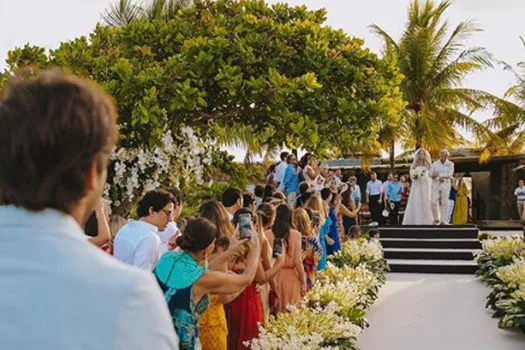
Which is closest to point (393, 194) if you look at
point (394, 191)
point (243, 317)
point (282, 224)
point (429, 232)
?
point (394, 191)

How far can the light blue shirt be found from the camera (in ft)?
74.1

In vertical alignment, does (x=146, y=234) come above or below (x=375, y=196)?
below

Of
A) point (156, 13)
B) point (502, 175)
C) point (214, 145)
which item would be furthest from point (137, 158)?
point (502, 175)

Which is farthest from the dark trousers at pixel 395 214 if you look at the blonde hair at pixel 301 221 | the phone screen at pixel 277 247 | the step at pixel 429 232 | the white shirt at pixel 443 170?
the phone screen at pixel 277 247

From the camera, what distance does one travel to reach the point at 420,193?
1956 cm

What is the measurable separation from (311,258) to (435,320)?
221 cm

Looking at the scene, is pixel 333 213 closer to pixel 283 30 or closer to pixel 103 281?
pixel 283 30

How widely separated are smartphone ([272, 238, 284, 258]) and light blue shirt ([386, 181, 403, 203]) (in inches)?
617

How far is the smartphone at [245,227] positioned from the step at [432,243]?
13.5 metres

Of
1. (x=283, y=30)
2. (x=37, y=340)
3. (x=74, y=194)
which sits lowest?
(x=37, y=340)

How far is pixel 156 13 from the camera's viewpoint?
1644 centimetres

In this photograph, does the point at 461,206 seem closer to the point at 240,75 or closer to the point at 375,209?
the point at 375,209

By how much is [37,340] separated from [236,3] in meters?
8.34

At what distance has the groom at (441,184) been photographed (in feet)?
62.7
